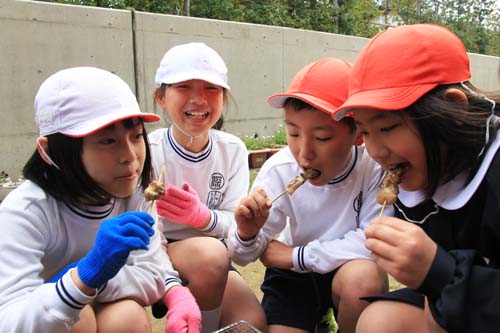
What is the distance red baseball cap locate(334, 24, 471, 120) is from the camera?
1404 millimetres

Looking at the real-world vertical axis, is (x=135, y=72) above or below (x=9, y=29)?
below

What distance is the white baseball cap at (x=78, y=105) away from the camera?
1.60 metres

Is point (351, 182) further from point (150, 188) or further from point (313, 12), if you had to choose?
point (313, 12)

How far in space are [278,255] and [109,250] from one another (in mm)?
783

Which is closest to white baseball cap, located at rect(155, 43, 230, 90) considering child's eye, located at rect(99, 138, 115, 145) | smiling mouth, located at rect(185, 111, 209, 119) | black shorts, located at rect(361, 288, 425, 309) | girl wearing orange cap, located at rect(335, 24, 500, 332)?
smiling mouth, located at rect(185, 111, 209, 119)

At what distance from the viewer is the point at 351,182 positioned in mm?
1965

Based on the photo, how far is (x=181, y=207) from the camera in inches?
83.9

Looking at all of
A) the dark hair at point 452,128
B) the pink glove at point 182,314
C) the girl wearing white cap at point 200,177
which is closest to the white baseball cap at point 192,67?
the girl wearing white cap at point 200,177

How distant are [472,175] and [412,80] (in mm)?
349

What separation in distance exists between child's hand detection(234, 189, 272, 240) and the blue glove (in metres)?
0.44

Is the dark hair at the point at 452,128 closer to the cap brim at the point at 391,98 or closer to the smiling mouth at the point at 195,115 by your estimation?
the cap brim at the point at 391,98

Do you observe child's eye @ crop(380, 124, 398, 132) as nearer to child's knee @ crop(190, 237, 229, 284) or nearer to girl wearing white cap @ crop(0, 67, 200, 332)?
girl wearing white cap @ crop(0, 67, 200, 332)

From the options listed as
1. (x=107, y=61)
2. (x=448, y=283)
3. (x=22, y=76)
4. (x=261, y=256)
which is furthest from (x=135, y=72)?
(x=448, y=283)

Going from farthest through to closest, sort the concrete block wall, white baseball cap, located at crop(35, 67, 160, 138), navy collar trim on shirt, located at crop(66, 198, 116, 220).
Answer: the concrete block wall, navy collar trim on shirt, located at crop(66, 198, 116, 220), white baseball cap, located at crop(35, 67, 160, 138)
